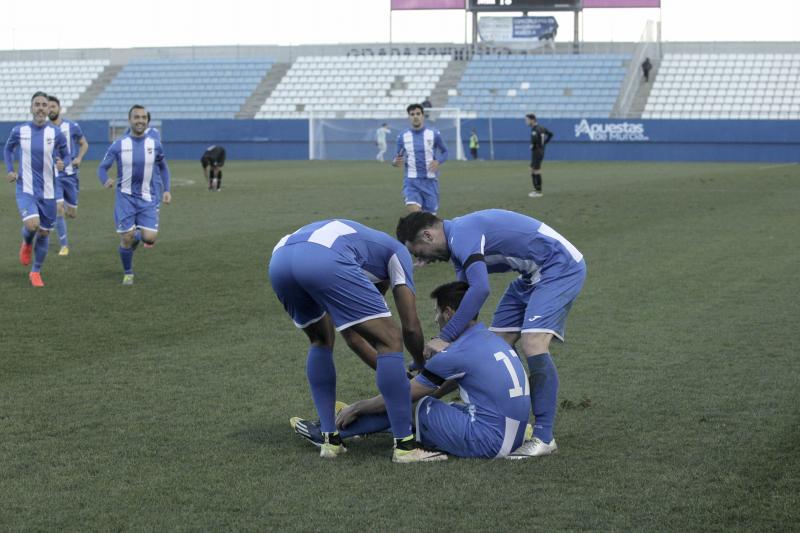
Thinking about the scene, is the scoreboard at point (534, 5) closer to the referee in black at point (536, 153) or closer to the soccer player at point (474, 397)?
the referee in black at point (536, 153)

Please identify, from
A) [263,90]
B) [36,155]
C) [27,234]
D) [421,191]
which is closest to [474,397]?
[27,234]

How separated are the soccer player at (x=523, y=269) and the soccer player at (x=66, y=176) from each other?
35.6 feet

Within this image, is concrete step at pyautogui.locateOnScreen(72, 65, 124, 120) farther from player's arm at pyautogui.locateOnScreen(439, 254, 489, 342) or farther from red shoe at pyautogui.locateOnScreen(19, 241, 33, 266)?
player's arm at pyautogui.locateOnScreen(439, 254, 489, 342)

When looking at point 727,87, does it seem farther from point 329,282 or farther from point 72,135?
point 329,282

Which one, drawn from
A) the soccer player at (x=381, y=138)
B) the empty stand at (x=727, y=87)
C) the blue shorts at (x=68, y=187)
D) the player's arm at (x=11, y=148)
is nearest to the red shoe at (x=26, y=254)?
the player's arm at (x=11, y=148)

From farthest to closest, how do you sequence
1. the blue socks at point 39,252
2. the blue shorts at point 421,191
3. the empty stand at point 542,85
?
the empty stand at point 542,85 < the blue shorts at point 421,191 < the blue socks at point 39,252

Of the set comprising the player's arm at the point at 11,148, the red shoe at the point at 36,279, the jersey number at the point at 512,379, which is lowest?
the red shoe at the point at 36,279

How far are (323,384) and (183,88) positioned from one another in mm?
57641

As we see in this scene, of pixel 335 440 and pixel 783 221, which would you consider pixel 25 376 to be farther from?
pixel 783 221

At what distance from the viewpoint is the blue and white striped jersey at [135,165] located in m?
13.6

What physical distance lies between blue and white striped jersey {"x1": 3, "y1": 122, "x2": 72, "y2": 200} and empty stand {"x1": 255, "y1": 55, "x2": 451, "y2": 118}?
135ft

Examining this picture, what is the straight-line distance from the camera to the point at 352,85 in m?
60.5

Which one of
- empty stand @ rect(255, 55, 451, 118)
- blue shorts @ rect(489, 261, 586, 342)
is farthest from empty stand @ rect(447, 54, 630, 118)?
blue shorts @ rect(489, 261, 586, 342)

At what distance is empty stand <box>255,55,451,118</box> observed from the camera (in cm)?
5831
